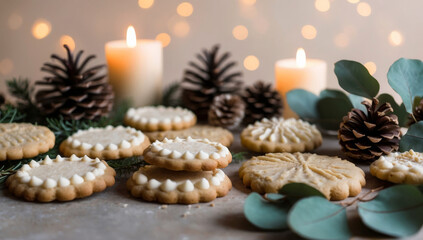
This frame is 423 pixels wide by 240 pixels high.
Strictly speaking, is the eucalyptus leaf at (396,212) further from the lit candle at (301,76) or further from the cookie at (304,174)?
the lit candle at (301,76)

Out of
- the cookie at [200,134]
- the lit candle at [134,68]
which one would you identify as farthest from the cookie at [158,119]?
the lit candle at [134,68]

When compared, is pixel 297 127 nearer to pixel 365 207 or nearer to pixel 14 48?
pixel 365 207

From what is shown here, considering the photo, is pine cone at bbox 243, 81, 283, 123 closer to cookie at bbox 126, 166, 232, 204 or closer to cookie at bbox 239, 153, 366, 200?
cookie at bbox 239, 153, 366, 200

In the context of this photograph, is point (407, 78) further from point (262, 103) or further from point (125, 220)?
point (125, 220)

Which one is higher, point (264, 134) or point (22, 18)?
point (22, 18)

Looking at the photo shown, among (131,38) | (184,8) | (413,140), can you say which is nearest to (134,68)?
(131,38)

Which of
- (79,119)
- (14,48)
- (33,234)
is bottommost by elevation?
(33,234)

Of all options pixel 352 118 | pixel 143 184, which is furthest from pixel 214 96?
pixel 143 184
